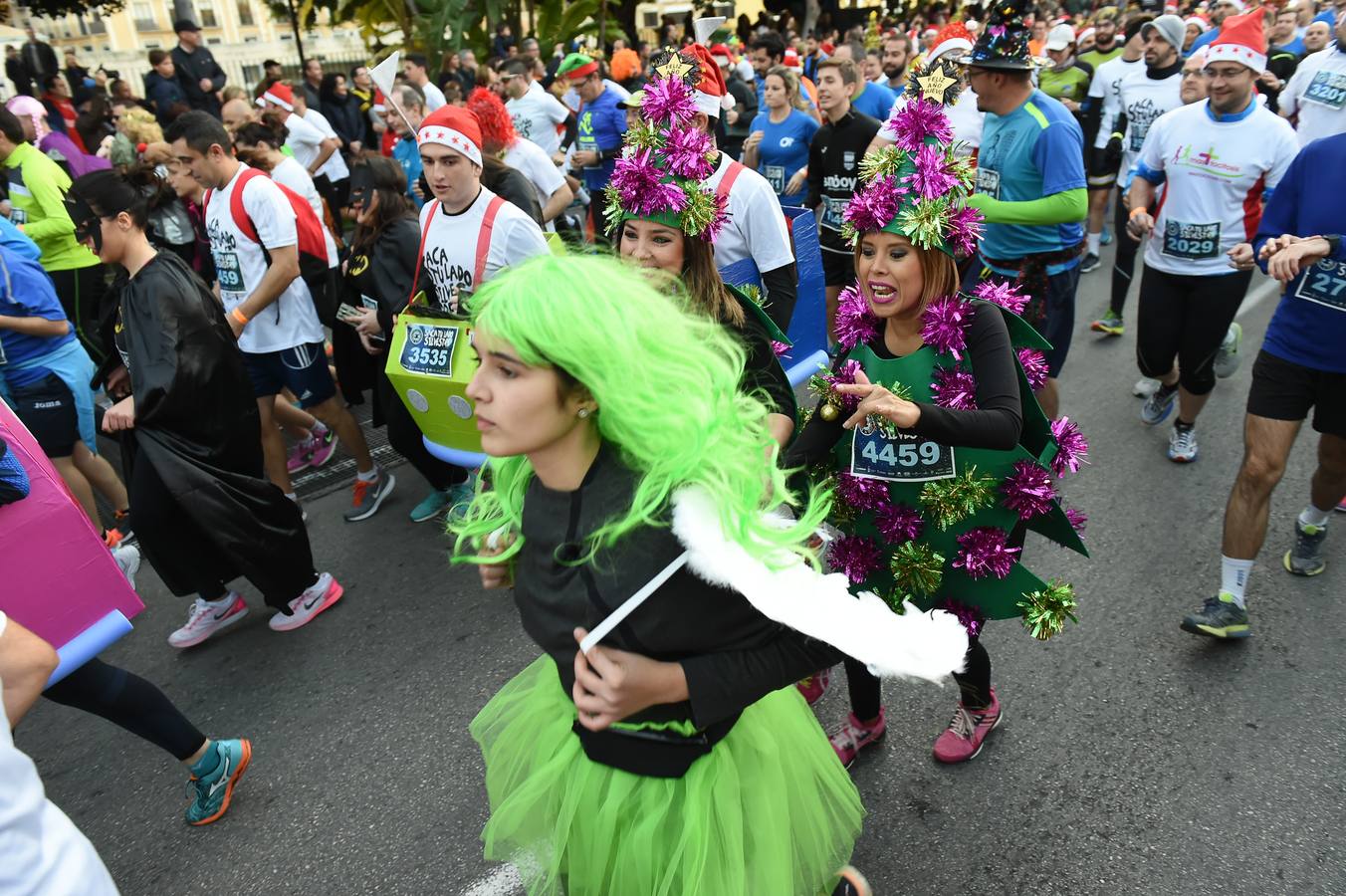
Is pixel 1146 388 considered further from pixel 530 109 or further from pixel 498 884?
pixel 530 109

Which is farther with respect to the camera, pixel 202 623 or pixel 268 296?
pixel 268 296

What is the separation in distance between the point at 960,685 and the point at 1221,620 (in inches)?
50.3

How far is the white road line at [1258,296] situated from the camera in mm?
7178

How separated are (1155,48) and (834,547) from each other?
263 inches

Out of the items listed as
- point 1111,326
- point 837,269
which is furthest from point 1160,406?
point 837,269

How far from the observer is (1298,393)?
129 inches

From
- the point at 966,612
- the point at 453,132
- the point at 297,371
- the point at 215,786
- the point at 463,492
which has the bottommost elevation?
the point at 215,786

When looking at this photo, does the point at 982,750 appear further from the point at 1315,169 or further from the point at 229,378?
the point at 229,378

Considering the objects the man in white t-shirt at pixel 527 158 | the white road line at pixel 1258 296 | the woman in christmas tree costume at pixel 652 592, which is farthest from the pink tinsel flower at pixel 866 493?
the white road line at pixel 1258 296

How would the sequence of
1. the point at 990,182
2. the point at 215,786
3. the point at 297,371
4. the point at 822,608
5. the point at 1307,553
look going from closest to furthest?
the point at 822,608, the point at 215,786, the point at 1307,553, the point at 990,182, the point at 297,371

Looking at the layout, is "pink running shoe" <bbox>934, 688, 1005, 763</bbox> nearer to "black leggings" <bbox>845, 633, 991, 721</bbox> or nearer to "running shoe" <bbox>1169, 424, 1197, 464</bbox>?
"black leggings" <bbox>845, 633, 991, 721</bbox>

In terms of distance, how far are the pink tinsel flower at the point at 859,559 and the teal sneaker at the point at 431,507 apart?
2954mm

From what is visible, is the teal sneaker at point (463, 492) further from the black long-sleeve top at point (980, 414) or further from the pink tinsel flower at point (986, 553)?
the pink tinsel flower at point (986, 553)

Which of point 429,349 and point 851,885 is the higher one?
point 429,349
